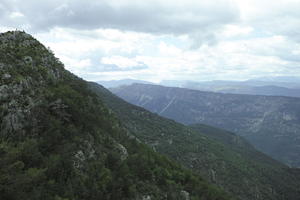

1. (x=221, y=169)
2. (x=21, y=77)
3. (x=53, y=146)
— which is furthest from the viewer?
(x=221, y=169)

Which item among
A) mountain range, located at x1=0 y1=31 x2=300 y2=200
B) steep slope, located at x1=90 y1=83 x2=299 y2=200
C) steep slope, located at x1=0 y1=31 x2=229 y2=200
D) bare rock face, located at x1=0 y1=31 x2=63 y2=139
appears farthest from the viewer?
steep slope, located at x1=90 y1=83 x2=299 y2=200

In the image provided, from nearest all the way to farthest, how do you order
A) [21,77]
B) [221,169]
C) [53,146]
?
[53,146]
[21,77]
[221,169]

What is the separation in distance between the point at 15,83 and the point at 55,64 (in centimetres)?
1600

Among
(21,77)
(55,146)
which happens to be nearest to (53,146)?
(55,146)

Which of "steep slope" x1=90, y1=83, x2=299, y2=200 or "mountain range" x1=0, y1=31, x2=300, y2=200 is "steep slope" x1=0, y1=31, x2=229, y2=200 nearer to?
"mountain range" x1=0, y1=31, x2=300, y2=200

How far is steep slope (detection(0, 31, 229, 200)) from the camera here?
2502 centimetres

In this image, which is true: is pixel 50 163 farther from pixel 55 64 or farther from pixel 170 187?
pixel 55 64

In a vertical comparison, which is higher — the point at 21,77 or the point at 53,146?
the point at 21,77

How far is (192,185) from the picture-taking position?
5612 cm

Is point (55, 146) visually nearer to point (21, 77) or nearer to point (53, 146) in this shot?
point (53, 146)

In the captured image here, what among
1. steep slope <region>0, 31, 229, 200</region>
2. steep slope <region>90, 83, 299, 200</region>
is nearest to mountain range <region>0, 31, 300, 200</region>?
steep slope <region>0, 31, 229, 200</region>

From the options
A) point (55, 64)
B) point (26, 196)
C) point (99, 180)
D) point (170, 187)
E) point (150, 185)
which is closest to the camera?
point (26, 196)

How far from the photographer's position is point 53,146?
3117cm

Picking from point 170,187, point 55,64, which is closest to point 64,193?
point 170,187
